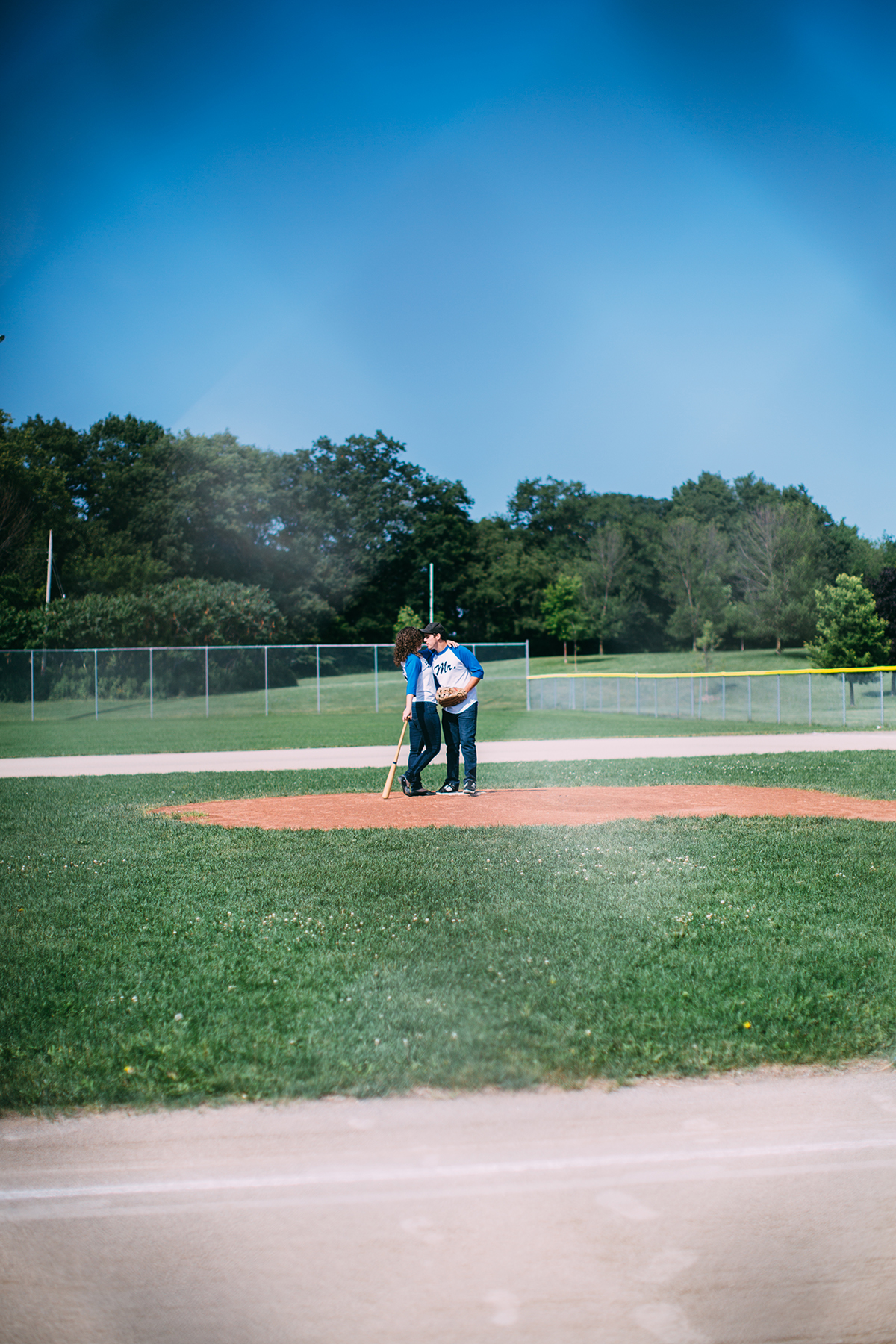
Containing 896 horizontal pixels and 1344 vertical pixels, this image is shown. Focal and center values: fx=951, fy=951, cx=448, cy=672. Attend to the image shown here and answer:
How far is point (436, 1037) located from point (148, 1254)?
154cm

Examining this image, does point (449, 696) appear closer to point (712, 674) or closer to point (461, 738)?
point (461, 738)

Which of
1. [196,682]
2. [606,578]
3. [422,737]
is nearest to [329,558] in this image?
[196,682]

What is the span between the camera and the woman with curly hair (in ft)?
34.9

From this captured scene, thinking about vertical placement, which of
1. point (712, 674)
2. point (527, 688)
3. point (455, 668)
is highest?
point (455, 668)

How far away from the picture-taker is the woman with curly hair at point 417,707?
10.6 metres

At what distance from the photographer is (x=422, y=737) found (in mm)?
10930

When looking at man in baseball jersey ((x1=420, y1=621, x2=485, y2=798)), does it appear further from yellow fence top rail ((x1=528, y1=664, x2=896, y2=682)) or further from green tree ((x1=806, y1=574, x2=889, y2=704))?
green tree ((x1=806, y1=574, x2=889, y2=704))

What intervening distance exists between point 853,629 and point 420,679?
3736 centimetres

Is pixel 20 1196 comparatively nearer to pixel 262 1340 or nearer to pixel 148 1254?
pixel 148 1254

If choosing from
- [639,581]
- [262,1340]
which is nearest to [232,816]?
[262,1340]

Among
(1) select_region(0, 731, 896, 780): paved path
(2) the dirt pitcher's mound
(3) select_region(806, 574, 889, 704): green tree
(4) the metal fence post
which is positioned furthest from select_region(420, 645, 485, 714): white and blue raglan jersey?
(3) select_region(806, 574, 889, 704): green tree

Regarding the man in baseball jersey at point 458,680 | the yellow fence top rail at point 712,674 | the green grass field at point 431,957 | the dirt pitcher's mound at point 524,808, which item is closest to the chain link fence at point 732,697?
the yellow fence top rail at point 712,674

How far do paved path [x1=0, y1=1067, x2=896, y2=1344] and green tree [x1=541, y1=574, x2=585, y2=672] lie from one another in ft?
190

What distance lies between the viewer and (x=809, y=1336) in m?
2.23
